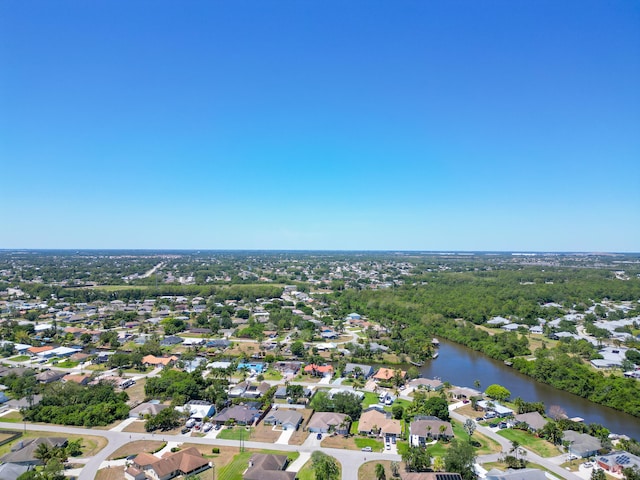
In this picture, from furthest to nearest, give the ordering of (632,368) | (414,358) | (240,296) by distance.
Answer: (240,296) < (414,358) < (632,368)

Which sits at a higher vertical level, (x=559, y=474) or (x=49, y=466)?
(x=49, y=466)

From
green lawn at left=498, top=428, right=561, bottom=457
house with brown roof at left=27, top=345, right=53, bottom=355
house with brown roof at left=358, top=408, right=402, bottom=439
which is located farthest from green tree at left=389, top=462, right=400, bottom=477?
house with brown roof at left=27, top=345, right=53, bottom=355

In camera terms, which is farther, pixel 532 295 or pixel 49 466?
pixel 532 295

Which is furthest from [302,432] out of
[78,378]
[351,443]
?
[78,378]

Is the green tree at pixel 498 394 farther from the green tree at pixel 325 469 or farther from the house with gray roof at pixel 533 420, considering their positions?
the green tree at pixel 325 469

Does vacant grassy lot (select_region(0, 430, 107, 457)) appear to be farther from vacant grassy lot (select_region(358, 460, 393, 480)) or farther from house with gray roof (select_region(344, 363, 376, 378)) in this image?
house with gray roof (select_region(344, 363, 376, 378))

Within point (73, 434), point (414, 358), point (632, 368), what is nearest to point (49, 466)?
point (73, 434)

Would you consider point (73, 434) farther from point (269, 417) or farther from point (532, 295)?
point (532, 295)
